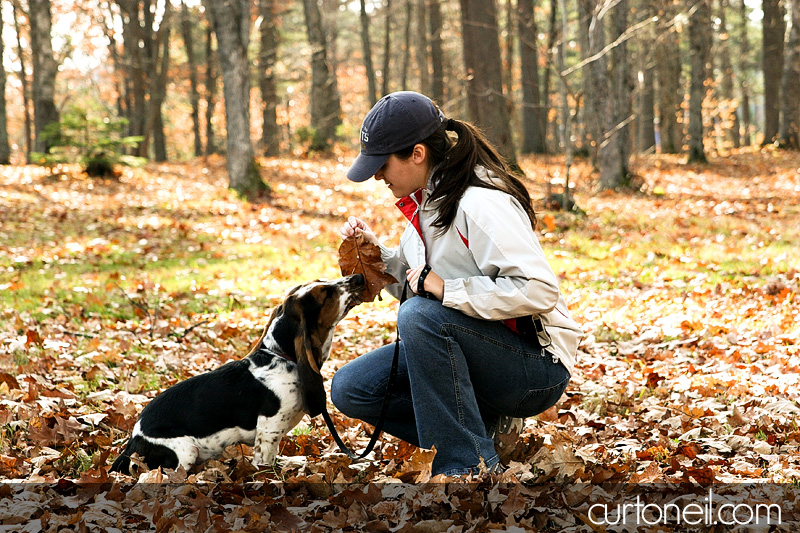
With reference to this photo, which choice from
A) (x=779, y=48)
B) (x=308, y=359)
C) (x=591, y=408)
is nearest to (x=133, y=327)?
(x=308, y=359)

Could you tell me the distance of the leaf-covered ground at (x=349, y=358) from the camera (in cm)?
340

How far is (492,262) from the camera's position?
334 cm

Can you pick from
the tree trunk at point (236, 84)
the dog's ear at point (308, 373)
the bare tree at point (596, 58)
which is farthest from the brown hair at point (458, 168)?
the tree trunk at point (236, 84)

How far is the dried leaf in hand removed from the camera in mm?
4074

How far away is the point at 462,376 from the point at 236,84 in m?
14.3

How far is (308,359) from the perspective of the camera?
3.76 m

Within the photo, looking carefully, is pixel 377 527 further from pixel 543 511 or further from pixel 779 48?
pixel 779 48

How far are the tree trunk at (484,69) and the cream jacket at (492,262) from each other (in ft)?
42.6

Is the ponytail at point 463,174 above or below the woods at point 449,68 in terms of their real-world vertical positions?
below

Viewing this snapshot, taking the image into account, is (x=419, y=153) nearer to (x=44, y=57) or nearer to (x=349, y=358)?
(x=349, y=358)

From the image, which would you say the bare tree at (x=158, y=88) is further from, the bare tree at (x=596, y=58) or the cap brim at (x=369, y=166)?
the cap brim at (x=369, y=166)

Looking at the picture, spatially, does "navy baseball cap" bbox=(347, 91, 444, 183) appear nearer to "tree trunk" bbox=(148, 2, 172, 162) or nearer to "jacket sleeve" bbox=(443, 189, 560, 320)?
"jacket sleeve" bbox=(443, 189, 560, 320)

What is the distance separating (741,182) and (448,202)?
18.3 metres

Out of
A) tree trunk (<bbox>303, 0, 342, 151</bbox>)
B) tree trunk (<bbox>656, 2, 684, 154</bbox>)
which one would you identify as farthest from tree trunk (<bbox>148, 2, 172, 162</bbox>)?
tree trunk (<bbox>656, 2, 684, 154</bbox>)
